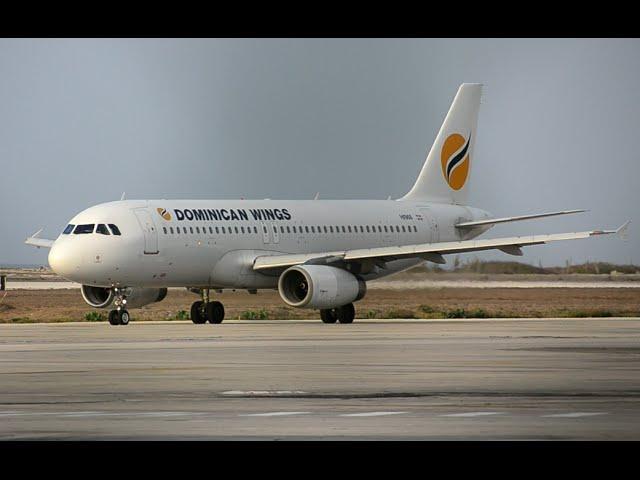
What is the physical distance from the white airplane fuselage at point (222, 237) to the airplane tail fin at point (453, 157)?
1.81 m

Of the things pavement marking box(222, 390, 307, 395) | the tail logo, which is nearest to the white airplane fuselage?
the tail logo

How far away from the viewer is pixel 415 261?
196 ft

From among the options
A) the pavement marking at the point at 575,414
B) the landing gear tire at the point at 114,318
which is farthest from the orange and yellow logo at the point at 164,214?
the pavement marking at the point at 575,414

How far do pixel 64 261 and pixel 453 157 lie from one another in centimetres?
2103

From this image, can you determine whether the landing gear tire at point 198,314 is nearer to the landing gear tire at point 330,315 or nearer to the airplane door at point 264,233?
the airplane door at point 264,233

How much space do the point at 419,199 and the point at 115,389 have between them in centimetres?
4093

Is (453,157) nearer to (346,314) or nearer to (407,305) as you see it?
(407,305)

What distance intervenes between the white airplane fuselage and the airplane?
35 mm

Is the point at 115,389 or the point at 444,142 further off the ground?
the point at 444,142

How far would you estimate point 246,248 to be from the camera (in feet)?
178

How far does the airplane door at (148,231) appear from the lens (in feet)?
167
